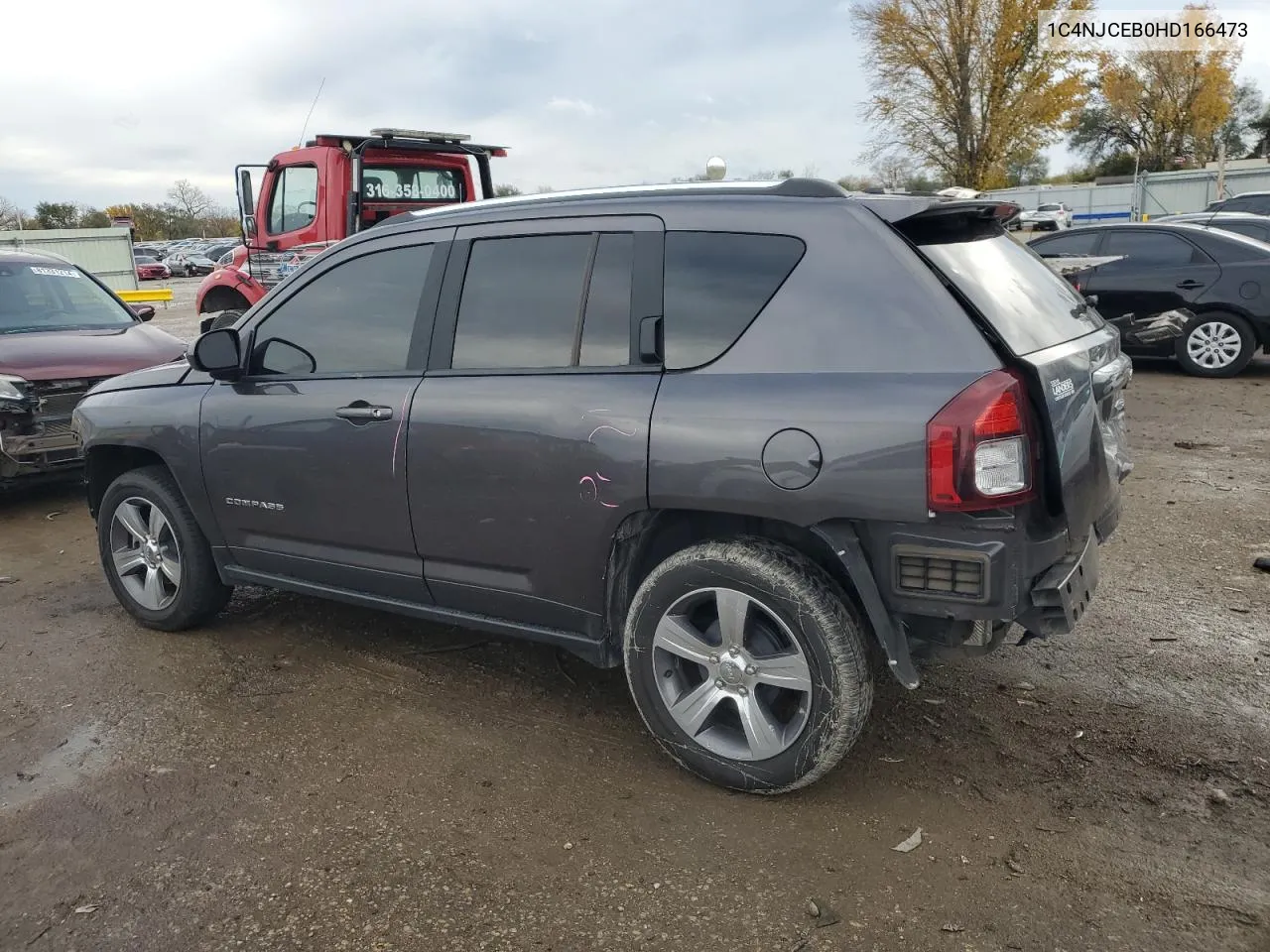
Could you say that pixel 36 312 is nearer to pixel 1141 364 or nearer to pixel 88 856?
pixel 88 856

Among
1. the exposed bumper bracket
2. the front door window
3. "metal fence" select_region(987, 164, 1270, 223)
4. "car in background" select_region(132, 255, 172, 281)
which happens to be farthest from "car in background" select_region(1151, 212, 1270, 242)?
"car in background" select_region(132, 255, 172, 281)

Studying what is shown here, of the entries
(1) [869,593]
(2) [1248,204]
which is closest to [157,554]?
(1) [869,593]

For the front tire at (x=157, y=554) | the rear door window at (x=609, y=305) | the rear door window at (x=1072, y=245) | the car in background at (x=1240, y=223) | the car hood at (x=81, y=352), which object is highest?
the car in background at (x=1240, y=223)

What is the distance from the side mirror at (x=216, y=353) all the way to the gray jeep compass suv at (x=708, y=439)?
1 cm

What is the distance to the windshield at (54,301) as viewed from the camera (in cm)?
738

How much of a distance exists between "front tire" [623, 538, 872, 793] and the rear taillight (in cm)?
50

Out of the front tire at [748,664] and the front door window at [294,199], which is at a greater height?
the front door window at [294,199]

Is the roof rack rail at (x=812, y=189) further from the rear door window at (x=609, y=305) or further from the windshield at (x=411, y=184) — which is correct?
the windshield at (x=411, y=184)

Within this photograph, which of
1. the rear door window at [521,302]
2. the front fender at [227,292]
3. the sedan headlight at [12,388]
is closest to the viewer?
the rear door window at [521,302]

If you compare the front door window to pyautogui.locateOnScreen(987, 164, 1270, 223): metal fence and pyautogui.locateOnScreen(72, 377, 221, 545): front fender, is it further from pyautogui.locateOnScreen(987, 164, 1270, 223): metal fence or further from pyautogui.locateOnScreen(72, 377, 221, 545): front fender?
pyautogui.locateOnScreen(987, 164, 1270, 223): metal fence

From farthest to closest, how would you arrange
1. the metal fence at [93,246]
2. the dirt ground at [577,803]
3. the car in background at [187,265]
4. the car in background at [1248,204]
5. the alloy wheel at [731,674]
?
the car in background at [187,265] → the car in background at [1248,204] → the metal fence at [93,246] → the alloy wheel at [731,674] → the dirt ground at [577,803]

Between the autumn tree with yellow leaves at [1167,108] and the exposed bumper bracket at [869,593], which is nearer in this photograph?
the exposed bumper bracket at [869,593]

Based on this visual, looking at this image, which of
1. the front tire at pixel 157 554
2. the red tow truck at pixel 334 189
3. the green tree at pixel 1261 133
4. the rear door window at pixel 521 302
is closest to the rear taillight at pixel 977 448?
the rear door window at pixel 521 302

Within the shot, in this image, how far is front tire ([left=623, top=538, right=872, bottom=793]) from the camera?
2877mm
